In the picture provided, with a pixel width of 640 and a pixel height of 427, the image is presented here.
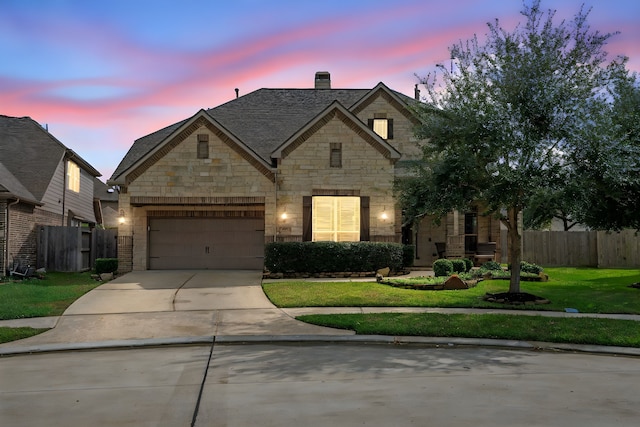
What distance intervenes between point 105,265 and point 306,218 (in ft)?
25.2

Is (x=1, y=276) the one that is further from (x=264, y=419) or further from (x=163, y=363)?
(x=264, y=419)

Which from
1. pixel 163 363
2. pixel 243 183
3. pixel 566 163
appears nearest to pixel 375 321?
pixel 163 363

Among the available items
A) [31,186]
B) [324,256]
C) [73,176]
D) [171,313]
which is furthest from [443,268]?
[73,176]

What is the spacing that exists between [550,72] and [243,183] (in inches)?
470

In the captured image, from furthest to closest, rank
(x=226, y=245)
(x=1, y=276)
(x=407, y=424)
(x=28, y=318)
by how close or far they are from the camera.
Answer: (x=226, y=245) < (x=1, y=276) < (x=28, y=318) < (x=407, y=424)

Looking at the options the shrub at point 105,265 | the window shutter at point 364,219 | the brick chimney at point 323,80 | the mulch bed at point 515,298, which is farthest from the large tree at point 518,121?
the brick chimney at point 323,80

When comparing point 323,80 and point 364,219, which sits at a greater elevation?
point 323,80

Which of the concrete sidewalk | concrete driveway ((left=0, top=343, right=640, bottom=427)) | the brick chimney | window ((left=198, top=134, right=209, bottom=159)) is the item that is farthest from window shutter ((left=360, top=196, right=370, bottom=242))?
concrete driveway ((left=0, top=343, right=640, bottom=427))

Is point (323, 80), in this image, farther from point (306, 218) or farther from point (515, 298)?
point (515, 298)

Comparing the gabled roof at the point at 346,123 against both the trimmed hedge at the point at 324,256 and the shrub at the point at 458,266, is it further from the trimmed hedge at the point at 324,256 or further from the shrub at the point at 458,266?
the shrub at the point at 458,266

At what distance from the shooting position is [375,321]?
11609 mm

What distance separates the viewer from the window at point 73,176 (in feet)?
92.4

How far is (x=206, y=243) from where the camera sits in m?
22.9

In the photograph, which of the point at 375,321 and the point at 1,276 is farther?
the point at 1,276
